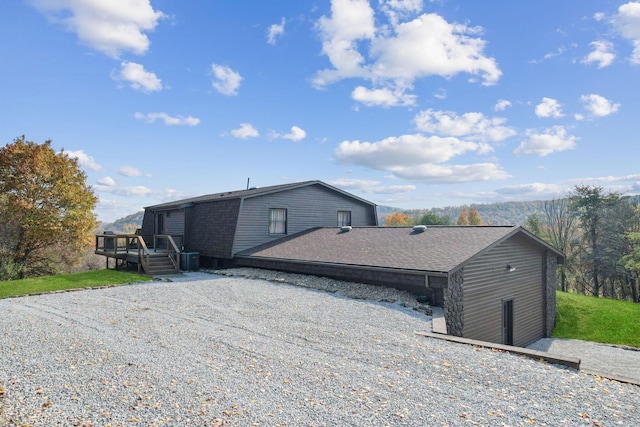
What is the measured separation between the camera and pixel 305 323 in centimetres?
838

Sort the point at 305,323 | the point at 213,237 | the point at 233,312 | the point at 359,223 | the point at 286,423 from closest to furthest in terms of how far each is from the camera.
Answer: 1. the point at 286,423
2. the point at 305,323
3. the point at 233,312
4. the point at 213,237
5. the point at 359,223

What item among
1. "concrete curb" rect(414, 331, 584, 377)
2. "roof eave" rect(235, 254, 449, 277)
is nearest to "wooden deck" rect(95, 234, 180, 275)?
"roof eave" rect(235, 254, 449, 277)

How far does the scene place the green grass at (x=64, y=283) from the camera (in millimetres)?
12400

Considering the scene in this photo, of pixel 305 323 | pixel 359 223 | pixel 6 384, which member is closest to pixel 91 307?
pixel 6 384

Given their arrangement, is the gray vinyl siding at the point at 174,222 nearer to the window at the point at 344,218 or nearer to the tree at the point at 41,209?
the tree at the point at 41,209

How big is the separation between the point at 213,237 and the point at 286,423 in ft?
48.9

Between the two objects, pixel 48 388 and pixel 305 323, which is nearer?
pixel 48 388

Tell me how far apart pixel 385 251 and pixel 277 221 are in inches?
291

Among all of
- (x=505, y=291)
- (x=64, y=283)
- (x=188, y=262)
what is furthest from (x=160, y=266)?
(x=505, y=291)

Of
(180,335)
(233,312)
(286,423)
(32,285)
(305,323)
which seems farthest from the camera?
(32,285)

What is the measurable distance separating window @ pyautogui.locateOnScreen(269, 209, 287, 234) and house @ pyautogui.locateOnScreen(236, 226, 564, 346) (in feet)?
4.22

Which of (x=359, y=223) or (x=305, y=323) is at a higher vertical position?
(x=359, y=223)

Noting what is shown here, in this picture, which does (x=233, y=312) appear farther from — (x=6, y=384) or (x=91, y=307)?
(x=6, y=384)

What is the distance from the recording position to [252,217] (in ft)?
58.2
